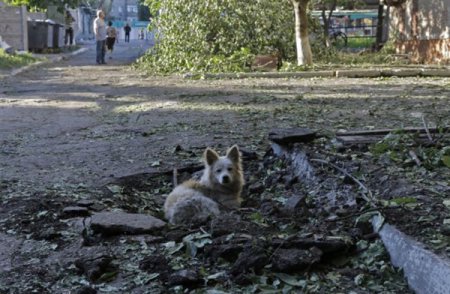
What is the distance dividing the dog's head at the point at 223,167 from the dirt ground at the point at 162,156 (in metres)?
0.33

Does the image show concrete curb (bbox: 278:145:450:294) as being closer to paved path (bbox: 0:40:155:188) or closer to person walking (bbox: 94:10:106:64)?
paved path (bbox: 0:40:155:188)

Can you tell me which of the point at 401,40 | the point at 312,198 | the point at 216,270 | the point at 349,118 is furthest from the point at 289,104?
the point at 401,40

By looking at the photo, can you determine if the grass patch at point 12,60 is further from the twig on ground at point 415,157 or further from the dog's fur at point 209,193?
the twig on ground at point 415,157

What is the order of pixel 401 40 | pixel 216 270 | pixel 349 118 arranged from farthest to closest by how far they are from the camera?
pixel 401 40
pixel 349 118
pixel 216 270

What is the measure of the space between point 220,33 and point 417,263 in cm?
1729

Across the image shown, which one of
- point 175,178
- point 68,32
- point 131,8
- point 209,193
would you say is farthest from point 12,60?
point 131,8

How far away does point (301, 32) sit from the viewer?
1998cm

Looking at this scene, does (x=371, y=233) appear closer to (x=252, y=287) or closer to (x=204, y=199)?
(x=252, y=287)

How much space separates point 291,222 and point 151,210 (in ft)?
5.25

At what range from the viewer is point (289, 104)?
12.6 meters

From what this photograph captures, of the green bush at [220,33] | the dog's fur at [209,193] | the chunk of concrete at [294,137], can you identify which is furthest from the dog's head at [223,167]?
the green bush at [220,33]

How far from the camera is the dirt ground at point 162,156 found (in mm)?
4418

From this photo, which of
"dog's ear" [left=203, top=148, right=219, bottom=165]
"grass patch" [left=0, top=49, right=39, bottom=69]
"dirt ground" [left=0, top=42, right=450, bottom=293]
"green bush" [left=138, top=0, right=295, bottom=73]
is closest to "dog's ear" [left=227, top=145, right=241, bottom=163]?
"dog's ear" [left=203, top=148, right=219, bottom=165]

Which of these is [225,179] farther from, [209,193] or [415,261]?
[415,261]
